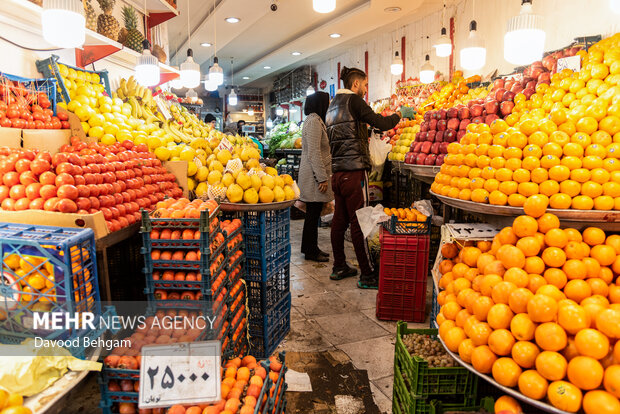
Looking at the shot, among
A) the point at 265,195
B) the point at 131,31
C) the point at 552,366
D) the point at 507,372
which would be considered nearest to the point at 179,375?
the point at 507,372

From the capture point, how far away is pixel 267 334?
3.04m

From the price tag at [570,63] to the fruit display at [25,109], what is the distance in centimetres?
425

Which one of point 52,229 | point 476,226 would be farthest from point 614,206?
point 52,229

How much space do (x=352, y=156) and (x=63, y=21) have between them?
9.36 ft

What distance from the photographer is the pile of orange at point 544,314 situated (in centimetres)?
134

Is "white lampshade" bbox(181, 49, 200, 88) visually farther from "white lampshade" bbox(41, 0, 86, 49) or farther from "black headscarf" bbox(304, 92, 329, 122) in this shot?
"white lampshade" bbox(41, 0, 86, 49)

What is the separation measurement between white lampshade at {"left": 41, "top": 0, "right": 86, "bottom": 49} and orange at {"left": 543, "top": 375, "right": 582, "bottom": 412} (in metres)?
3.36

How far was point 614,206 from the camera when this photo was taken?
1.83 metres

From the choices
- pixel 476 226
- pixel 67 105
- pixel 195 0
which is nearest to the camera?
pixel 476 226

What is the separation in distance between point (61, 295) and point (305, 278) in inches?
133

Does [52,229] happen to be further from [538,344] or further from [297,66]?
[297,66]

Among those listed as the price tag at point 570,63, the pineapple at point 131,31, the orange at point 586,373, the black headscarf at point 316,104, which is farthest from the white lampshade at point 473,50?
the orange at point 586,373

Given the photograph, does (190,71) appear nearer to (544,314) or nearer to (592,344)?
(544,314)

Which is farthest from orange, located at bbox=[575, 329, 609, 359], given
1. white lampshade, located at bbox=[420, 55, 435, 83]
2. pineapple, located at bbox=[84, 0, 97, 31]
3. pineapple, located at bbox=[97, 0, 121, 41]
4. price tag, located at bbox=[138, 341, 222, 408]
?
white lampshade, located at bbox=[420, 55, 435, 83]
